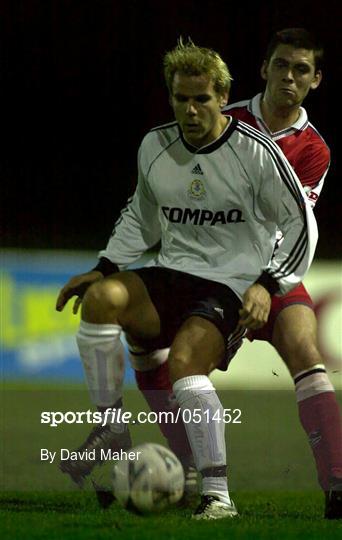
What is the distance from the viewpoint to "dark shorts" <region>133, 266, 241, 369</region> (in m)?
4.11

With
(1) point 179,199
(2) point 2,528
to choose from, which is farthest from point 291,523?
(1) point 179,199

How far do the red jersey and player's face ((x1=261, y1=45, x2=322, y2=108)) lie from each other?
82mm

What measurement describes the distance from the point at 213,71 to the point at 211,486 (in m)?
1.51

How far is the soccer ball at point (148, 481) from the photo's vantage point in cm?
377

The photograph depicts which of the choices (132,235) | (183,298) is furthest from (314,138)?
(183,298)

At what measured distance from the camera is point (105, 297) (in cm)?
407

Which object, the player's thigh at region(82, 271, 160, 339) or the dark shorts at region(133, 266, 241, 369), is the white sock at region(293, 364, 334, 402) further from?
the player's thigh at region(82, 271, 160, 339)

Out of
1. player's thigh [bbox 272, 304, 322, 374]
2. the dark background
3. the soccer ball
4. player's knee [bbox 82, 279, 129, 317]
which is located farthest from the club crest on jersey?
the dark background

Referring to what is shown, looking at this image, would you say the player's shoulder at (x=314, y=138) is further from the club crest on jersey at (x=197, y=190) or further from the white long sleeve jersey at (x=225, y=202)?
the club crest on jersey at (x=197, y=190)

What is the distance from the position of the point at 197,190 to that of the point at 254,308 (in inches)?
24.4

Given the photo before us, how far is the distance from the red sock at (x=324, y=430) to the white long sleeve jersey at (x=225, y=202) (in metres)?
0.51

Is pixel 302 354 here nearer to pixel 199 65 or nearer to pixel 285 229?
pixel 285 229

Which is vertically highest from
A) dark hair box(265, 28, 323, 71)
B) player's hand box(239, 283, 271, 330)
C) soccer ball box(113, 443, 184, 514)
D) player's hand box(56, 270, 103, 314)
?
dark hair box(265, 28, 323, 71)

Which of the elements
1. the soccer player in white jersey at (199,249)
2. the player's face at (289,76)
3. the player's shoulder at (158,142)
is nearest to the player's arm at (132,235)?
the soccer player in white jersey at (199,249)
